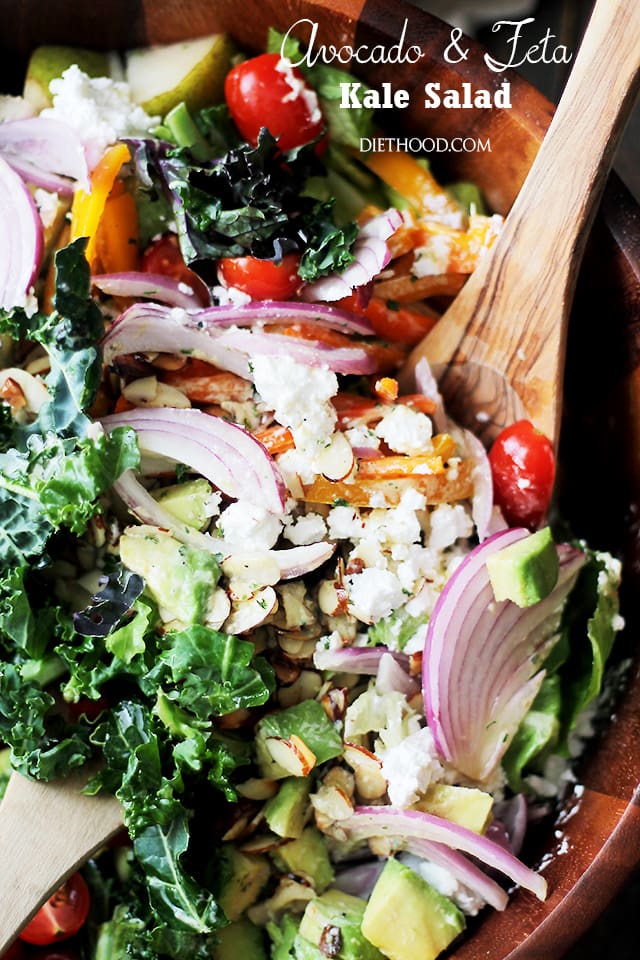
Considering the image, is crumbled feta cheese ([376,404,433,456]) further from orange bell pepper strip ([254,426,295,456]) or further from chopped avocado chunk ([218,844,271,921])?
chopped avocado chunk ([218,844,271,921])

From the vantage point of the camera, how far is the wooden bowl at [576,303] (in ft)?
6.86

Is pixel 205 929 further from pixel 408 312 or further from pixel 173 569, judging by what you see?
pixel 408 312

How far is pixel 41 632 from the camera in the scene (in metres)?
2.06

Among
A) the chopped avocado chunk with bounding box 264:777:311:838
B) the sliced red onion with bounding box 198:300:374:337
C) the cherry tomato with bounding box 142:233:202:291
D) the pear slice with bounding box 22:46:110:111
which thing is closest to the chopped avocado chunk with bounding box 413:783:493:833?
the chopped avocado chunk with bounding box 264:777:311:838

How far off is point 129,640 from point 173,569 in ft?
0.59

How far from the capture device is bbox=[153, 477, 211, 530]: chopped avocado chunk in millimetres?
2109

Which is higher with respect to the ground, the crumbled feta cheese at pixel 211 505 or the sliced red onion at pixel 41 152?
the sliced red onion at pixel 41 152

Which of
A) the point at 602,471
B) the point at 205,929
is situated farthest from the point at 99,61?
the point at 205,929

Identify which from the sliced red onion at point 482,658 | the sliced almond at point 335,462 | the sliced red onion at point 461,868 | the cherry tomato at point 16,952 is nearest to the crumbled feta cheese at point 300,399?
the sliced almond at point 335,462

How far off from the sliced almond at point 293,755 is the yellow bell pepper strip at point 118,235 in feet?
3.89

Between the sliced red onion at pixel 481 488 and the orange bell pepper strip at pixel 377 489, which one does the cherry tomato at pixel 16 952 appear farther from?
the sliced red onion at pixel 481 488

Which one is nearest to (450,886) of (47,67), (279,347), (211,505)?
(211,505)

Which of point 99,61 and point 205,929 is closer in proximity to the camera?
point 205,929

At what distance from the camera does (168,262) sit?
2354 millimetres
